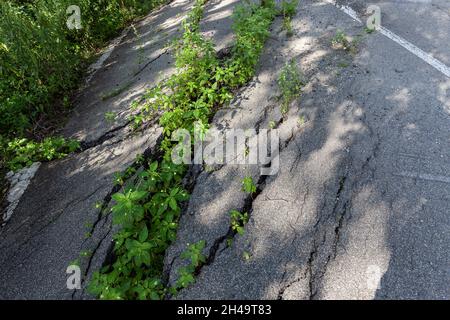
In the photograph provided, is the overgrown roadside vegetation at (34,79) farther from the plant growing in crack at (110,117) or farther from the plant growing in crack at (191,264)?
the plant growing in crack at (191,264)

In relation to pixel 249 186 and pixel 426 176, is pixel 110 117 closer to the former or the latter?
pixel 249 186

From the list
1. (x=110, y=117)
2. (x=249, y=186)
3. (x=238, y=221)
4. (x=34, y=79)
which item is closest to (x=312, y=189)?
(x=249, y=186)

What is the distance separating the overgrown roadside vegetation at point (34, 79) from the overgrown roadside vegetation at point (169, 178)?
1474 millimetres

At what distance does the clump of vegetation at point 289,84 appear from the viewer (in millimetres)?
4340

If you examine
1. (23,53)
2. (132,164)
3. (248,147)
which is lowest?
(248,147)

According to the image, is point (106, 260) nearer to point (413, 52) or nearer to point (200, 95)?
point (200, 95)

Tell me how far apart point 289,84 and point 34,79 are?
388 cm

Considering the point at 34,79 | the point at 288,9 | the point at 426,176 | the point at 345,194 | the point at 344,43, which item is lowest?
the point at 426,176

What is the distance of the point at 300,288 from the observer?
2.72m

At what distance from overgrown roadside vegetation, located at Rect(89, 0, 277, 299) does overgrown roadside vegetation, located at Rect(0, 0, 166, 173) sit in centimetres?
147

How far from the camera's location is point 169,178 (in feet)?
11.8

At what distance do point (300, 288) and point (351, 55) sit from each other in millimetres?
3449
